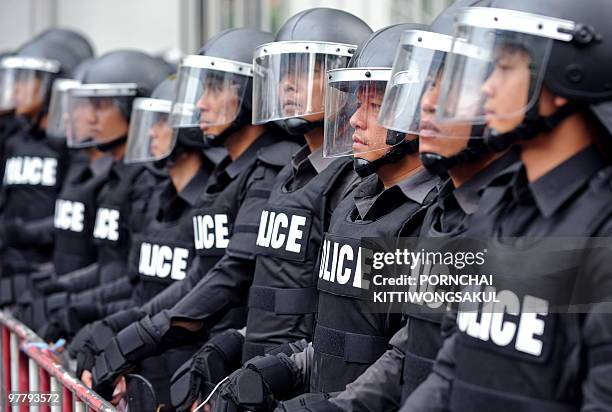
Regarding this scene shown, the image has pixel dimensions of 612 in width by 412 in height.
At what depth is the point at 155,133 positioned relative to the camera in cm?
585

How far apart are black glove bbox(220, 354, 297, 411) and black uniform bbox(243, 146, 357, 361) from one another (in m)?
0.36

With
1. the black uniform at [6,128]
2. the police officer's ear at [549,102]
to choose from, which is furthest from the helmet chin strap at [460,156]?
the black uniform at [6,128]

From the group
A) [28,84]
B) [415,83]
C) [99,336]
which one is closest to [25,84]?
[28,84]

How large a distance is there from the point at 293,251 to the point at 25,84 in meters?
4.45

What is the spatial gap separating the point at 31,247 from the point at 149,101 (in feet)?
6.96

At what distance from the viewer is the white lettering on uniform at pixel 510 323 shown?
2.63m

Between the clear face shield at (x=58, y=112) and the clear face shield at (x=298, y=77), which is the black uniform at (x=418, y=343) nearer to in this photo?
the clear face shield at (x=298, y=77)

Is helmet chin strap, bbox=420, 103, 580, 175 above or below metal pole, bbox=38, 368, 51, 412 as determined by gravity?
above

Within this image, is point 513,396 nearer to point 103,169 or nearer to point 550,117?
point 550,117

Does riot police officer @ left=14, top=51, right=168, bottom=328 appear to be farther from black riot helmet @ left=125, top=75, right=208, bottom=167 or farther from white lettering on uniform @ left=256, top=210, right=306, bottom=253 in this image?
white lettering on uniform @ left=256, top=210, right=306, bottom=253

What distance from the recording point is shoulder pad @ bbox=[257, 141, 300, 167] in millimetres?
4746

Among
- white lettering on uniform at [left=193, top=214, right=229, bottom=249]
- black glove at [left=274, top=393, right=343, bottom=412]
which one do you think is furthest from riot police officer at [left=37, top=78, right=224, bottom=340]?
black glove at [left=274, top=393, right=343, bottom=412]

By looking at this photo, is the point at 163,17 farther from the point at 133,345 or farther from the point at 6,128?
the point at 133,345

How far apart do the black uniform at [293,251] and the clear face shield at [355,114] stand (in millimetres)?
183
